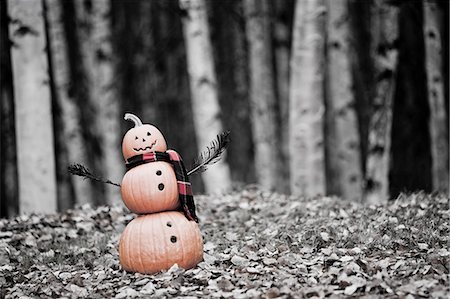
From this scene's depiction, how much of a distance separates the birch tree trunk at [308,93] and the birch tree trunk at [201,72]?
1264 mm

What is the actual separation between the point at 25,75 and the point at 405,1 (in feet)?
22.1

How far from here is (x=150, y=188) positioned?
5.75 meters

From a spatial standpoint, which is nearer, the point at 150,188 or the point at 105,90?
the point at 150,188

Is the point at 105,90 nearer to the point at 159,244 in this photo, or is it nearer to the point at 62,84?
the point at 62,84

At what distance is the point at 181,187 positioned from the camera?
5.87 m

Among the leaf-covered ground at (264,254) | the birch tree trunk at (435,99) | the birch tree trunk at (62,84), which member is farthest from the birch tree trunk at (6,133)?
the birch tree trunk at (435,99)

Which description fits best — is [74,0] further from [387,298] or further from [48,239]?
[387,298]

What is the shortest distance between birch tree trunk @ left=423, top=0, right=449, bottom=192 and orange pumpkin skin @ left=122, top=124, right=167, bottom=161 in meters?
7.33

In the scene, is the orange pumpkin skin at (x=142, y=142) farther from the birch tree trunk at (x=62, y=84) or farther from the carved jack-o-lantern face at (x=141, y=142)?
the birch tree trunk at (x=62, y=84)

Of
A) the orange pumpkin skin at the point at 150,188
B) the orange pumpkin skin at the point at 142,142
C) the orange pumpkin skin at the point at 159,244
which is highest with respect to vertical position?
the orange pumpkin skin at the point at 142,142

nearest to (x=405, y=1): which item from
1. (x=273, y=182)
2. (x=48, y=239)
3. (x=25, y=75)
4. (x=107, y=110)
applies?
(x=273, y=182)

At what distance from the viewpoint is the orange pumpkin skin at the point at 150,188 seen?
18.9ft

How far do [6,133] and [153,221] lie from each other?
23.4ft

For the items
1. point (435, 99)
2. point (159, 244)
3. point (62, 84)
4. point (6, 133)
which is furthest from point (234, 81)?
point (159, 244)
